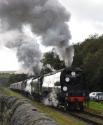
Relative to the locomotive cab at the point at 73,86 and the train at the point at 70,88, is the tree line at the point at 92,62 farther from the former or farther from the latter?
the locomotive cab at the point at 73,86

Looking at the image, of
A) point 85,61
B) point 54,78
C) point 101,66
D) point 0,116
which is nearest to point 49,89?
point 54,78

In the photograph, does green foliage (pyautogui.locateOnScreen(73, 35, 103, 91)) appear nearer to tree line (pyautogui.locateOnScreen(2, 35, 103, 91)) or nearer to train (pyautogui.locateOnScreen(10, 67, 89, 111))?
tree line (pyautogui.locateOnScreen(2, 35, 103, 91))

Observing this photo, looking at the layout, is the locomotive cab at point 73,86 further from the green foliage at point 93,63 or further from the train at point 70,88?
the green foliage at point 93,63

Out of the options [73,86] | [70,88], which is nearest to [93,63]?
[73,86]

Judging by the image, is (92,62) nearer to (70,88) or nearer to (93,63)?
(93,63)

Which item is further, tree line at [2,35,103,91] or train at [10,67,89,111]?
tree line at [2,35,103,91]

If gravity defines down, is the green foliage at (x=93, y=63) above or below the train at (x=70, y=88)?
above

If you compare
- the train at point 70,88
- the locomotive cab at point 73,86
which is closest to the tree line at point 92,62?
the train at point 70,88

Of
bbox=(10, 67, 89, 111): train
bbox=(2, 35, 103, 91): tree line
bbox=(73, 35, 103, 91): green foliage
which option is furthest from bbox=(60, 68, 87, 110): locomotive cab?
bbox=(73, 35, 103, 91): green foliage

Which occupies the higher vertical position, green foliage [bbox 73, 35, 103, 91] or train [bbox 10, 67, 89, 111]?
green foliage [bbox 73, 35, 103, 91]

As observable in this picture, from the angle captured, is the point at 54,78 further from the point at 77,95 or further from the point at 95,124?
the point at 95,124

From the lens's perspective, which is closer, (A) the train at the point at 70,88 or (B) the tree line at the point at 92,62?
(A) the train at the point at 70,88

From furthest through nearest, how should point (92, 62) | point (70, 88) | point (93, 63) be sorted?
point (92, 62) < point (93, 63) < point (70, 88)

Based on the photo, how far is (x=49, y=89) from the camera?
134 feet
